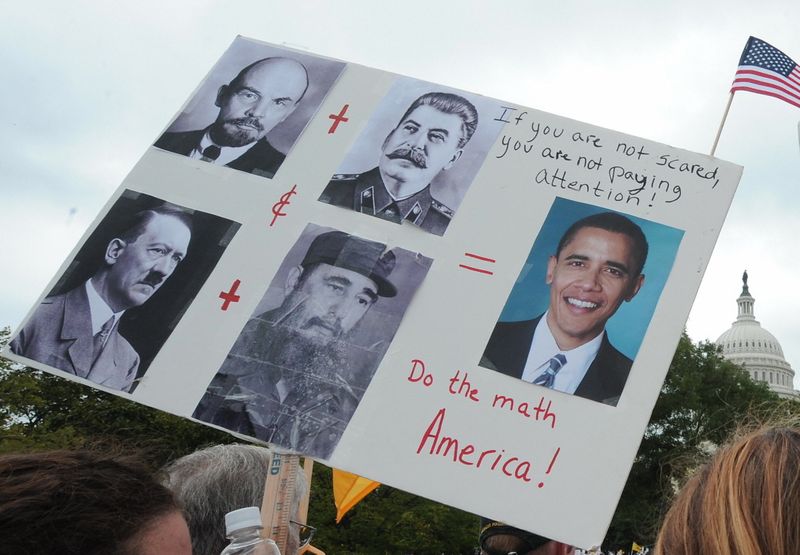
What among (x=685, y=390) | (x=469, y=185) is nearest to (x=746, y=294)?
(x=685, y=390)

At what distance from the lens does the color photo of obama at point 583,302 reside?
261 cm

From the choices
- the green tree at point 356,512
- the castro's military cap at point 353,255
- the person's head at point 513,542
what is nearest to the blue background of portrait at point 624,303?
the castro's military cap at point 353,255

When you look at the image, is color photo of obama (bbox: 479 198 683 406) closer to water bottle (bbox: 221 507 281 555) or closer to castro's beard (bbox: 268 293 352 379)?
castro's beard (bbox: 268 293 352 379)

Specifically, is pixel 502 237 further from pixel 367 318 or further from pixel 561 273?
pixel 367 318

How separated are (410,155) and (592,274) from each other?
98 cm

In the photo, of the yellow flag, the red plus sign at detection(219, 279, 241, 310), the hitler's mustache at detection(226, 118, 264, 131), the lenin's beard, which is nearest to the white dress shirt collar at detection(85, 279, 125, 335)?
the red plus sign at detection(219, 279, 241, 310)

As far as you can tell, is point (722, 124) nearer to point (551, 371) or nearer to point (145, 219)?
point (551, 371)

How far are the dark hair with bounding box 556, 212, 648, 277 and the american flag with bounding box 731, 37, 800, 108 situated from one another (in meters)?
1.56

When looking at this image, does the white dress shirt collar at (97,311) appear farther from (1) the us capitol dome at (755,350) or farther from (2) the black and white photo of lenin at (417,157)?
(1) the us capitol dome at (755,350)

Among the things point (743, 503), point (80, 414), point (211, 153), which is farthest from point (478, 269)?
point (80, 414)

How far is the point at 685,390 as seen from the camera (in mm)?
30781

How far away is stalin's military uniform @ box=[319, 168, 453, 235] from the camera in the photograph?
10.1 feet

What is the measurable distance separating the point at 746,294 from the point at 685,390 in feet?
234

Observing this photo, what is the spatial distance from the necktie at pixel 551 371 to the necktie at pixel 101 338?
1.64 metres
